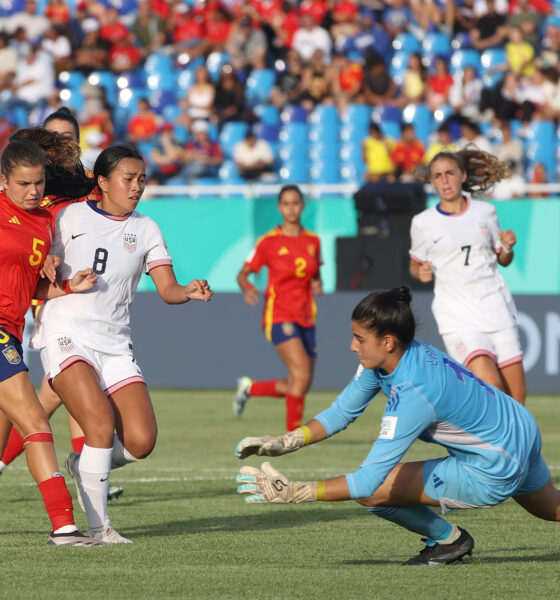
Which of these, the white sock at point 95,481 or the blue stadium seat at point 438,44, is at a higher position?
the blue stadium seat at point 438,44

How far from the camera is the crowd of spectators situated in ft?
65.1

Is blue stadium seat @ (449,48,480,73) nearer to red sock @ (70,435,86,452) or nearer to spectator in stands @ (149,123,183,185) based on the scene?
spectator in stands @ (149,123,183,185)

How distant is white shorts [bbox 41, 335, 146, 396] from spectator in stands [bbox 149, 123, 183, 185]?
13.2 metres

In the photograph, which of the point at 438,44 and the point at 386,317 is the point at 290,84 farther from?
the point at 386,317

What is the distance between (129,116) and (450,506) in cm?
1722

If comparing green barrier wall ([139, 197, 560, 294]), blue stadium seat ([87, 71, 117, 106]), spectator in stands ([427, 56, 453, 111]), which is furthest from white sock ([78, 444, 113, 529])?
blue stadium seat ([87, 71, 117, 106])

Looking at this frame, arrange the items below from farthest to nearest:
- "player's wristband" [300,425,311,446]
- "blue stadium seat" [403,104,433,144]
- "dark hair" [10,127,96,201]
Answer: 1. "blue stadium seat" [403,104,433,144]
2. "dark hair" [10,127,96,201]
3. "player's wristband" [300,425,311,446]

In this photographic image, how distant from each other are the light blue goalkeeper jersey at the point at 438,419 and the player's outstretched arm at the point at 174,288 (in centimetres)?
111

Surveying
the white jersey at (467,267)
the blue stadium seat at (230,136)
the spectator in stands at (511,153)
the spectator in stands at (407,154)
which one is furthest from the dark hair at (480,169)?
the blue stadium seat at (230,136)

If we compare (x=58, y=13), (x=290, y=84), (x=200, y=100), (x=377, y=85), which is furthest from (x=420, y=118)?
(x=58, y=13)

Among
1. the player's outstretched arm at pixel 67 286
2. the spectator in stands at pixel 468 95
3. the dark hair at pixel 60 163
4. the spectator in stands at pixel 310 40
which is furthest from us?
the spectator in stands at pixel 310 40

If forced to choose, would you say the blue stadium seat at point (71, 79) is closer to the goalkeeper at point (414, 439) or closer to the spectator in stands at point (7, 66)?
the spectator in stands at point (7, 66)

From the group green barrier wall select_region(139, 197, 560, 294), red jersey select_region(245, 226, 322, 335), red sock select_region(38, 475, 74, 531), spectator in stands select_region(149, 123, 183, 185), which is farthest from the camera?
spectator in stands select_region(149, 123, 183, 185)

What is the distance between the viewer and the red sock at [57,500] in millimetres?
6395
